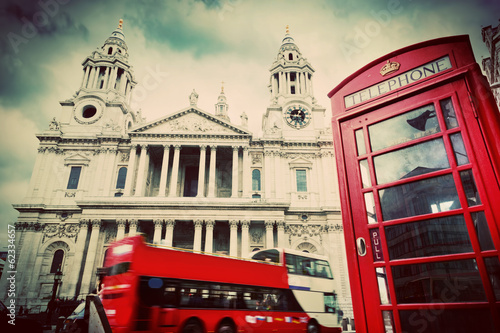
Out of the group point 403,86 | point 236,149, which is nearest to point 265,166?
point 236,149

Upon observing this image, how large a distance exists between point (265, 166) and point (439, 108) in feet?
85.0

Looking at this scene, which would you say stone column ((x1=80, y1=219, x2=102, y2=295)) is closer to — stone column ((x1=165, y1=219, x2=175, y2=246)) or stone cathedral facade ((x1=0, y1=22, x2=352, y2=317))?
stone cathedral facade ((x1=0, y1=22, x2=352, y2=317))

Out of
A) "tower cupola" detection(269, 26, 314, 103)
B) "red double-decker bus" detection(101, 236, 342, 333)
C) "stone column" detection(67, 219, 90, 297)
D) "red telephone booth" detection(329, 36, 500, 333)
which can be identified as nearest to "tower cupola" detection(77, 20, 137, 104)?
"stone column" detection(67, 219, 90, 297)

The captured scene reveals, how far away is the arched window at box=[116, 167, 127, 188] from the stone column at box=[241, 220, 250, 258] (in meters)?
12.8

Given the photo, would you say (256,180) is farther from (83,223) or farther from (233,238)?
(83,223)

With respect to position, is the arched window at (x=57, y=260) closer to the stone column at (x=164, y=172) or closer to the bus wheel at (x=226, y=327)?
the stone column at (x=164, y=172)

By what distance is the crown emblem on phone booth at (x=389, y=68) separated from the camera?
14.6 ft

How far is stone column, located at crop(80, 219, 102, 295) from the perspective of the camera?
23.7 m

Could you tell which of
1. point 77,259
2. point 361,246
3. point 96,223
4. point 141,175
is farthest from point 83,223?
point 361,246

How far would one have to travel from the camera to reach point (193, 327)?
379 inches

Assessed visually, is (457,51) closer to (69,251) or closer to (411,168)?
(411,168)

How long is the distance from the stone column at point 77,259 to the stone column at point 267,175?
16002 millimetres

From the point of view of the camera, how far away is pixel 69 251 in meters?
26.9

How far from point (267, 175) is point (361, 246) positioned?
2530 cm
